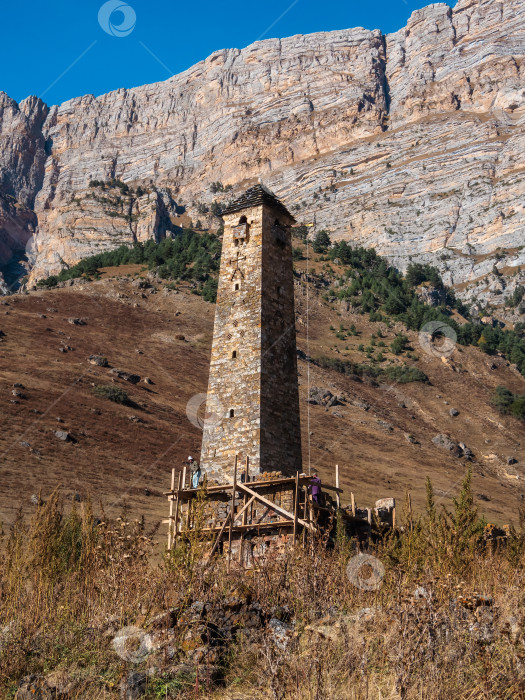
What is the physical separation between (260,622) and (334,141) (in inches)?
6119

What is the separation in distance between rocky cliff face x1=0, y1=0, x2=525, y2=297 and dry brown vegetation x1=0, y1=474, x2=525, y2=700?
103m

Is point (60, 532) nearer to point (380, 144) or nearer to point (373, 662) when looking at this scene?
point (373, 662)

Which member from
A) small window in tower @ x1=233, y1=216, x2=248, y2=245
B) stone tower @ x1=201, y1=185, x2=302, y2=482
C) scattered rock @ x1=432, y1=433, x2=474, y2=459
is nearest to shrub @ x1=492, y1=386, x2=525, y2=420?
scattered rock @ x1=432, y1=433, x2=474, y2=459

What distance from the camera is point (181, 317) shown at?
69312mm

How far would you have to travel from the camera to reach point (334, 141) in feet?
504

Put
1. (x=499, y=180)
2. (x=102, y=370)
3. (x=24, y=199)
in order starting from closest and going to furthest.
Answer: (x=102, y=370) → (x=499, y=180) → (x=24, y=199)

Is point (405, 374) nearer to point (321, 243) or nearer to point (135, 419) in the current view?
point (135, 419)

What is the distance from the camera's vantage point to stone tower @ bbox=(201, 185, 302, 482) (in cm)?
1816

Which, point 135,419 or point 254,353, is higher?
point 135,419

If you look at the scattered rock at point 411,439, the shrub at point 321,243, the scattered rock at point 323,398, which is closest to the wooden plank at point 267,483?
the scattered rock at point 411,439

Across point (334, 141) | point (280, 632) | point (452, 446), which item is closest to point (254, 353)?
point (280, 632)

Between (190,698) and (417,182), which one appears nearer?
(190,698)

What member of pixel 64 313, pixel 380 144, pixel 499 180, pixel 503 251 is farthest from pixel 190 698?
pixel 380 144

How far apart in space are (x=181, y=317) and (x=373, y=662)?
6409cm
